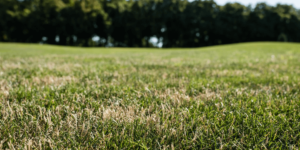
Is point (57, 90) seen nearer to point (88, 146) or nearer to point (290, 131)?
point (88, 146)

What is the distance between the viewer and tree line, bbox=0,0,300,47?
2184 inches

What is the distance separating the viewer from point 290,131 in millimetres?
1539

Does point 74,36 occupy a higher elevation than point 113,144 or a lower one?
higher

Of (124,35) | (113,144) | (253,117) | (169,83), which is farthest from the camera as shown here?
(124,35)

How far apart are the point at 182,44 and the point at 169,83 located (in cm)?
6191

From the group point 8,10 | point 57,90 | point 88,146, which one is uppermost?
point 8,10

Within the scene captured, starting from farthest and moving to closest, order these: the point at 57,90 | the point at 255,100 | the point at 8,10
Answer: the point at 8,10 → the point at 57,90 → the point at 255,100

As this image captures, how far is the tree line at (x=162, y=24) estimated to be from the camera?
55469 mm

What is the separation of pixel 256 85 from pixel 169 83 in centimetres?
145

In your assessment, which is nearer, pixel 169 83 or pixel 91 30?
pixel 169 83

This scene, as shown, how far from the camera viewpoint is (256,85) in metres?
3.14

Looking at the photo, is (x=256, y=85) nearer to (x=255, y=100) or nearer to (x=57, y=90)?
(x=255, y=100)

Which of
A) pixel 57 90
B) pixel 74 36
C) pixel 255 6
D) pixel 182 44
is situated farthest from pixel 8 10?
pixel 255 6

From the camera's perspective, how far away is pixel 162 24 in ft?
203
